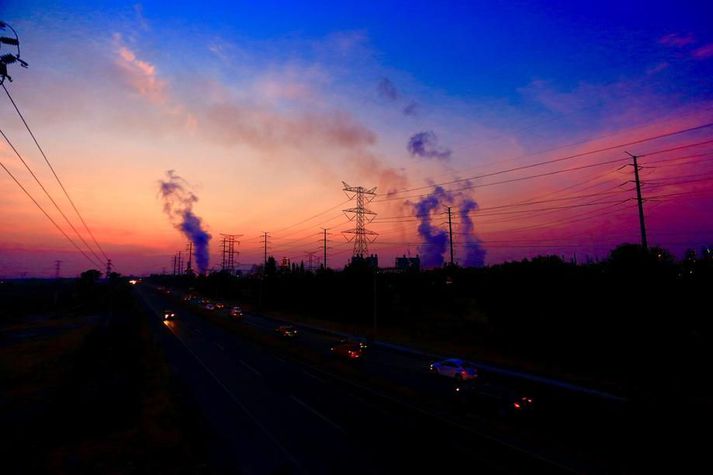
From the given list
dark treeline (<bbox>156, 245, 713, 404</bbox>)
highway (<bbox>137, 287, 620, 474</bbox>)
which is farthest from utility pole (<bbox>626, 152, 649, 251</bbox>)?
highway (<bbox>137, 287, 620, 474</bbox>)

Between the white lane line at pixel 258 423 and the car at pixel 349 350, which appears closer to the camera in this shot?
the white lane line at pixel 258 423

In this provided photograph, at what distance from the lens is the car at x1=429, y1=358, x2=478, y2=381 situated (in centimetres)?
2691

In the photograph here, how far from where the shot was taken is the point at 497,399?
717 inches

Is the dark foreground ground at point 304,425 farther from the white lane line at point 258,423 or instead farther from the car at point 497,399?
the car at point 497,399

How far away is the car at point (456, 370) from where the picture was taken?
26.9 m

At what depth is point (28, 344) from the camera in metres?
47.1

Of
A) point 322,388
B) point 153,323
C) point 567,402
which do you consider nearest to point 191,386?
point 322,388

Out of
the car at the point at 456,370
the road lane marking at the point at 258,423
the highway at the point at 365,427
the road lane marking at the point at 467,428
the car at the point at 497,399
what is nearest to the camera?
the road lane marking at the point at 467,428

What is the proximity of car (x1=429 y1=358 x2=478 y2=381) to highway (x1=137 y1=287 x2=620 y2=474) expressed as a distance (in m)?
0.90

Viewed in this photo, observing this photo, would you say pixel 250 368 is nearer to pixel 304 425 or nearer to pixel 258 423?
pixel 258 423

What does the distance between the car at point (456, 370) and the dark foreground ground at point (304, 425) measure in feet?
4.46

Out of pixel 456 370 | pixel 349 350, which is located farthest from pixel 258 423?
pixel 349 350

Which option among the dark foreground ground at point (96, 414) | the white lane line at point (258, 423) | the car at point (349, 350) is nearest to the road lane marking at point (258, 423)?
the white lane line at point (258, 423)

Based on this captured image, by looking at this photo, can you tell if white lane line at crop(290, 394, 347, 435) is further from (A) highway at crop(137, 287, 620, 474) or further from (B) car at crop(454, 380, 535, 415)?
(B) car at crop(454, 380, 535, 415)
